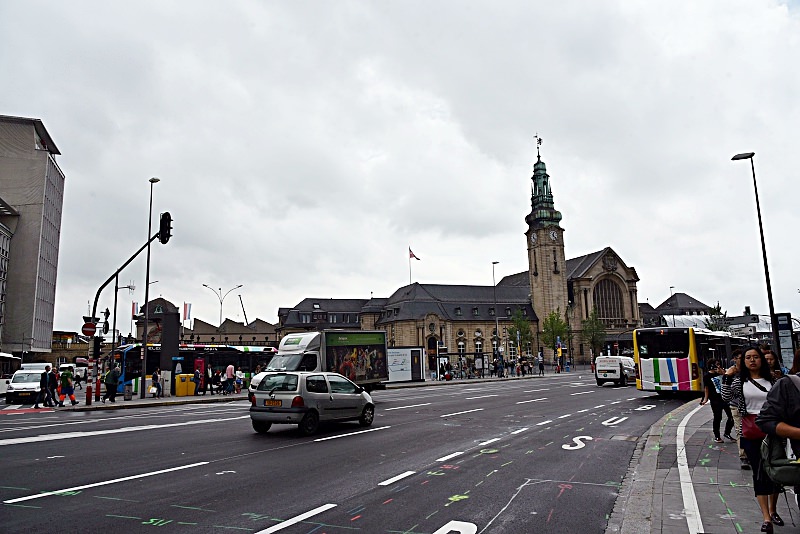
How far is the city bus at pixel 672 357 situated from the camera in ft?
79.6

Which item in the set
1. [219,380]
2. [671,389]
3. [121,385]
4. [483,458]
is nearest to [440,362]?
[219,380]

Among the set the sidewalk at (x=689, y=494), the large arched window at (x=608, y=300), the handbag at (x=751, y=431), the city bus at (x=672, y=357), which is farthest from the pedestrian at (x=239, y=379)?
the large arched window at (x=608, y=300)

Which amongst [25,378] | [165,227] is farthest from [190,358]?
[165,227]

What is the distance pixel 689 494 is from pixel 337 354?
22.3 metres

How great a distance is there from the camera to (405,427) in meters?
15.5

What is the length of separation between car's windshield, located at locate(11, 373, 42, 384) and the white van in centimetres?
3182

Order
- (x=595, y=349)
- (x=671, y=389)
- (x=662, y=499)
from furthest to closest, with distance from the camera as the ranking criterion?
(x=595, y=349) → (x=671, y=389) → (x=662, y=499)

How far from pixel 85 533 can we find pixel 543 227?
97622mm

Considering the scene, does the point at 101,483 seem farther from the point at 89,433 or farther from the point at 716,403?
the point at 716,403

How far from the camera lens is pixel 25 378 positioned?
98.9 feet

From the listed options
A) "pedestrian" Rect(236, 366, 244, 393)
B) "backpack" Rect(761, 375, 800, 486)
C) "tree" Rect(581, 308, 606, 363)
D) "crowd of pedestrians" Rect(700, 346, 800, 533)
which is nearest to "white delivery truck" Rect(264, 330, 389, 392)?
"pedestrian" Rect(236, 366, 244, 393)

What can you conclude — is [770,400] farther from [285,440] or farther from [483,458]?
[285,440]

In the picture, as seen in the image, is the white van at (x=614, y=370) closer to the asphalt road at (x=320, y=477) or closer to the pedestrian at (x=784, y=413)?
the asphalt road at (x=320, y=477)

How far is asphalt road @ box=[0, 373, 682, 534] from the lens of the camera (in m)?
6.52
